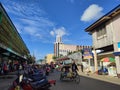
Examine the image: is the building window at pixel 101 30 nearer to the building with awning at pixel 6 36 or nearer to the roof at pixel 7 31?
the building with awning at pixel 6 36

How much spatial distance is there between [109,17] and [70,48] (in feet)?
380

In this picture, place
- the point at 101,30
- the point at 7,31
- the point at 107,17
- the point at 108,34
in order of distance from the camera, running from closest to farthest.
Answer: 1. the point at 107,17
2. the point at 108,34
3. the point at 101,30
4. the point at 7,31

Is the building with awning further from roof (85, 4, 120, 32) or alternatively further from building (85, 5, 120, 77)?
roof (85, 4, 120, 32)

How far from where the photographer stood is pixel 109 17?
22.3 metres

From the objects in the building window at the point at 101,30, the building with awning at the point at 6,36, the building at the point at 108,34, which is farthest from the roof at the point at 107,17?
the building with awning at the point at 6,36

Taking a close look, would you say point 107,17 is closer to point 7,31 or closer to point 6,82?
point 6,82

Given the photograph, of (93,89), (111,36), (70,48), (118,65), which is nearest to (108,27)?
(111,36)

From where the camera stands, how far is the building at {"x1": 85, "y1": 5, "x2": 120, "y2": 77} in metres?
21.2

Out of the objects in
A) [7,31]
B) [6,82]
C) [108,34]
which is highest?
[7,31]

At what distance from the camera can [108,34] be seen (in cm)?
2338

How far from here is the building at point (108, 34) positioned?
21.2 m

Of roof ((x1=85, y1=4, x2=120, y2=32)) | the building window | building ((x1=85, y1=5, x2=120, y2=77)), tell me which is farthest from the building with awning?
the building window

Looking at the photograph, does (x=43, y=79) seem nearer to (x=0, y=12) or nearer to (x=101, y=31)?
(x=0, y=12)

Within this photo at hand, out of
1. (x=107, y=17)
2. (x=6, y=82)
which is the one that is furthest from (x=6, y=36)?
(x=107, y=17)
